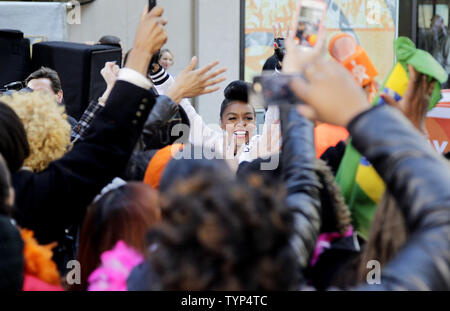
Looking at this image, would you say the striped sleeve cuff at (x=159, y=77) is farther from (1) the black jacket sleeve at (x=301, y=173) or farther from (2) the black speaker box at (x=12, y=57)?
(2) the black speaker box at (x=12, y=57)

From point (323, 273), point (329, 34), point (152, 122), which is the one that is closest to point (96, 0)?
point (329, 34)

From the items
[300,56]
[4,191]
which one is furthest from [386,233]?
[4,191]

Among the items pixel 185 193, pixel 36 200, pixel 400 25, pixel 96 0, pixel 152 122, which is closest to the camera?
pixel 185 193

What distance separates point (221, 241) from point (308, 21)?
0.74m

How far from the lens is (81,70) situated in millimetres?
6348

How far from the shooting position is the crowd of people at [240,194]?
45.9 inches

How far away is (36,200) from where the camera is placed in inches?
82.4

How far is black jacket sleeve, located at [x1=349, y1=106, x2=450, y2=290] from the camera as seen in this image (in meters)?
1.20

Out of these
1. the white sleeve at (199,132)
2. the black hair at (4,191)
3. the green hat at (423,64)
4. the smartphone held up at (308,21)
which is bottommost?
the white sleeve at (199,132)

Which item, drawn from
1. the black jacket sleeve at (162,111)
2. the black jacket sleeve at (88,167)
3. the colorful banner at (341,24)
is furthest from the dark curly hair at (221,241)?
the colorful banner at (341,24)

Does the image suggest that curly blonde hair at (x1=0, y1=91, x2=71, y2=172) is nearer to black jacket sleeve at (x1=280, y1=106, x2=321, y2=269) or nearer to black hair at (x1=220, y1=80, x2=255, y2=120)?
black jacket sleeve at (x1=280, y1=106, x2=321, y2=269)

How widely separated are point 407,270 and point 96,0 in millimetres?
8038

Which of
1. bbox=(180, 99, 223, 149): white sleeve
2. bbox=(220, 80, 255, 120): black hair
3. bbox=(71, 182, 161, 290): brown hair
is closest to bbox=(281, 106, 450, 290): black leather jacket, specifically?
bbox=(71, 182, 161, 290): brown hair
